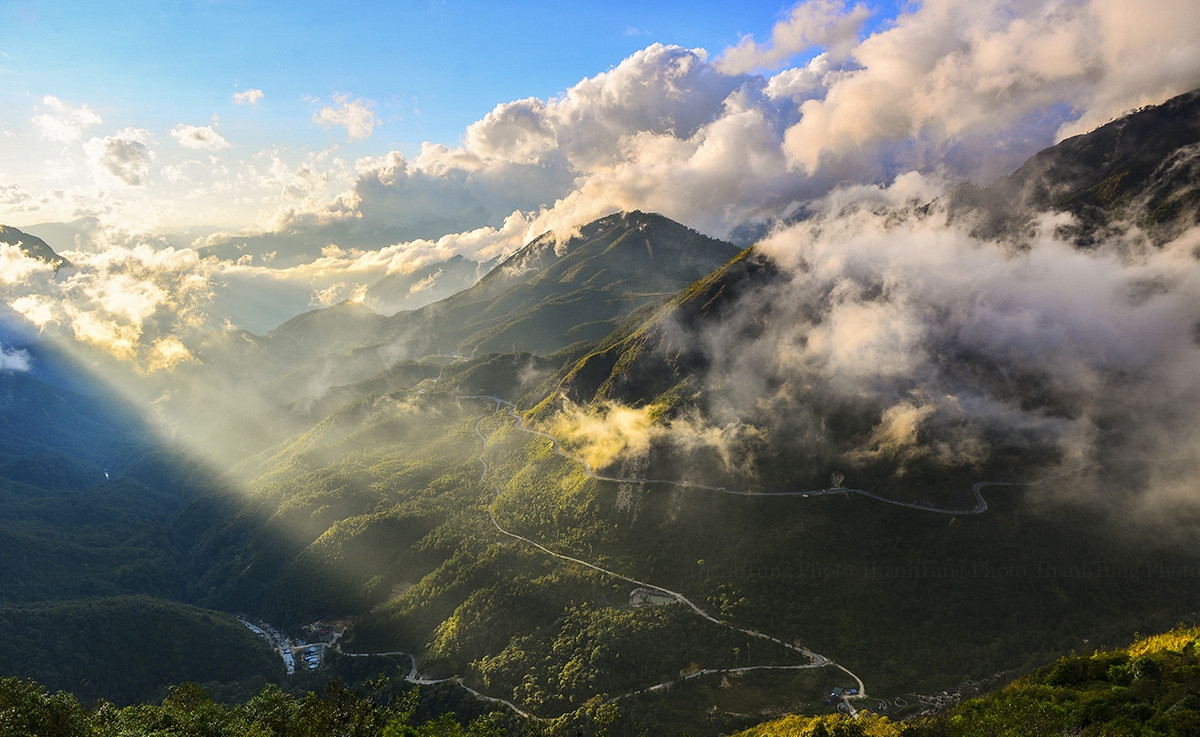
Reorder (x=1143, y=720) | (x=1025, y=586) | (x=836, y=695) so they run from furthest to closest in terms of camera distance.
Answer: (x=1025, y=586), (x=836, y=695), (x=1143, y=720)

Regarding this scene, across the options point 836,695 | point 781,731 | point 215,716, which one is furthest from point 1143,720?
point 215,716

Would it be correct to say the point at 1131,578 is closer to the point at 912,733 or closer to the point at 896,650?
the point at 896,650

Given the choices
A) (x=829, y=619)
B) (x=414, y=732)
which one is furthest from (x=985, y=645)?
(x=414, y=732)

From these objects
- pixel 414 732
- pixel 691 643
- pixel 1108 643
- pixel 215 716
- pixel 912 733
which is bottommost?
pixel 1108 643

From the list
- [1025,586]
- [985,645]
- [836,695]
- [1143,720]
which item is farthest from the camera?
[1025,586]

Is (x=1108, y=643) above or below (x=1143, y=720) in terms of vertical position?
below

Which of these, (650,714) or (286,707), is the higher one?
(286,707)

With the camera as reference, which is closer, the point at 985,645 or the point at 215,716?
the point at 215,716

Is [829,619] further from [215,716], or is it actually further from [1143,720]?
[215,716]

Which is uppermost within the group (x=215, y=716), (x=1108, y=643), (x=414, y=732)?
(x=215, y=716)
